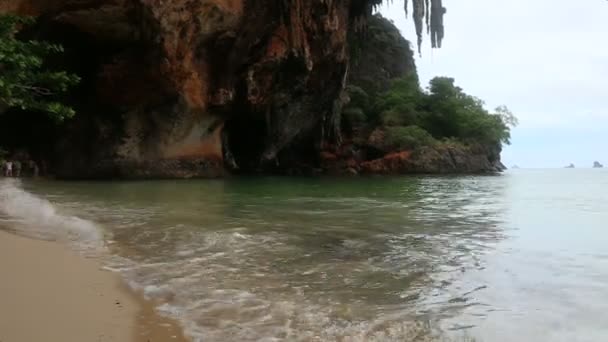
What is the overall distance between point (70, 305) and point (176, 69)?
15.1 m

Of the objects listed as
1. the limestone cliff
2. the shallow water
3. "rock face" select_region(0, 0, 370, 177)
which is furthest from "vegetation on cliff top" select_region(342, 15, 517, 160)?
the shallow water

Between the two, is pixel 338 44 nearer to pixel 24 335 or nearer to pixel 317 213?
pixel 317 213

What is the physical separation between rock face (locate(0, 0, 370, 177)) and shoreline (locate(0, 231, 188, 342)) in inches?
505

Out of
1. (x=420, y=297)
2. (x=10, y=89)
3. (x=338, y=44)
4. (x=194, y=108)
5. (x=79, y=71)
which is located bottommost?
(x=420, y=297)

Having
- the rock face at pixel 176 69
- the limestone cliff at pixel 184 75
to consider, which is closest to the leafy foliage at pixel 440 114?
the limestone cliff at pixel 184 75

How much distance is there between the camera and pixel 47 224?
17.7ft

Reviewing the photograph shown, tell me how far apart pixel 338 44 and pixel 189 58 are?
690cm

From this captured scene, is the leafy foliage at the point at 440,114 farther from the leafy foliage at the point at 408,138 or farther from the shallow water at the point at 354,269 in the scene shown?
the shallow water at the point at 354,269

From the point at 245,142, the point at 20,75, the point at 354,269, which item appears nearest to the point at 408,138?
the point at 245,142

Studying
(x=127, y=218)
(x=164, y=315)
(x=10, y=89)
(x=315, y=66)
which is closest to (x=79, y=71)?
(x=315, y=66)

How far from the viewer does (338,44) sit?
70.2 ft

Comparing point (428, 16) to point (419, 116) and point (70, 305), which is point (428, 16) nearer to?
point (419, 116)

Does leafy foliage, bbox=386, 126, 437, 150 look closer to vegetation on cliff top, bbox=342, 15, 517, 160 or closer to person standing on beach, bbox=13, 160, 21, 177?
vegetation on cliff top, bbox=342, 15, 517, 160

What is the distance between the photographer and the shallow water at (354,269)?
2.46 metres
